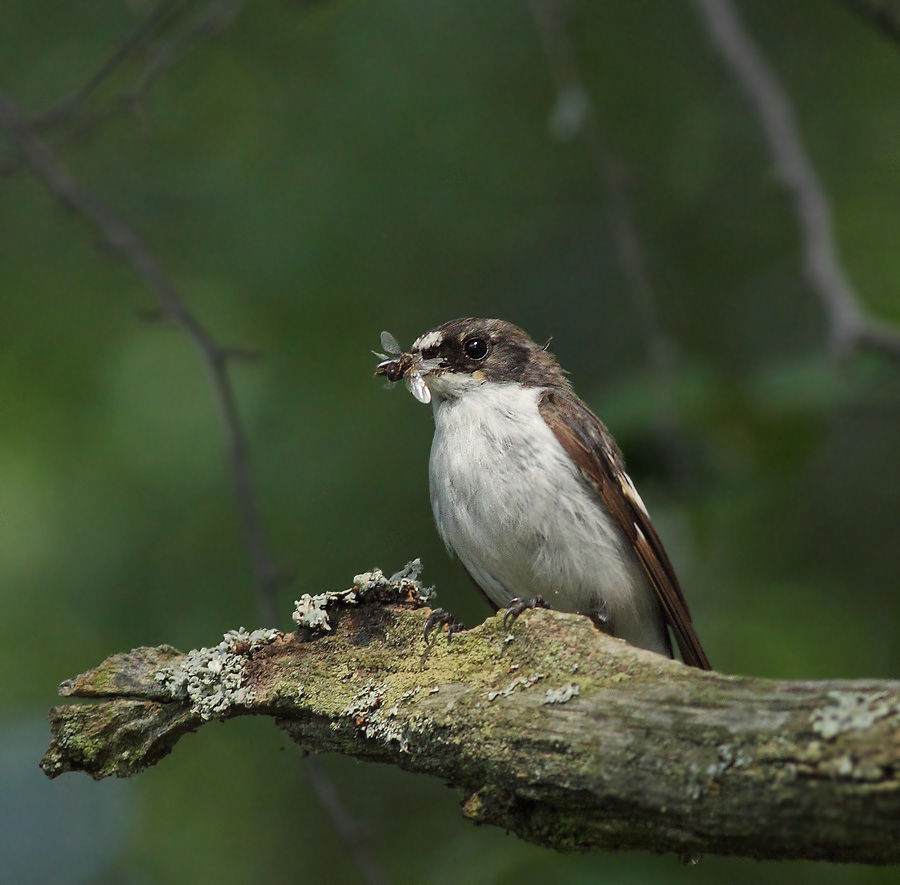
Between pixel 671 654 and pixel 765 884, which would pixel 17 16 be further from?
pixel 765 884

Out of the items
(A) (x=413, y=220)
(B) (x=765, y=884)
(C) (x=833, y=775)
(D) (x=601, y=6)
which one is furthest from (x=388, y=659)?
(D) (x=601, y=6)

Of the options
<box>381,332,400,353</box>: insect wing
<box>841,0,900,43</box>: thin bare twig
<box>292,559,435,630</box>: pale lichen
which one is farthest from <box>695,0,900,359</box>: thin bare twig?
<box>292,559,435,630</box>: pale lichen

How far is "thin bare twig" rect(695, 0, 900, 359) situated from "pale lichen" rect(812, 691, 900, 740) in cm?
223

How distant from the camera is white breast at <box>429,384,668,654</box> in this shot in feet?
13.9

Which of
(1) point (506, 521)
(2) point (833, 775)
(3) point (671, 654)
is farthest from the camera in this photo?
(3) point (671, 654)

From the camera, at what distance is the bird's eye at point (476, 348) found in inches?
191

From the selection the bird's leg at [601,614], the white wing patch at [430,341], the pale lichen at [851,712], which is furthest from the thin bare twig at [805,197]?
the pale lichen at [851,712]

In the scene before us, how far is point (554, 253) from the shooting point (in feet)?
29.2

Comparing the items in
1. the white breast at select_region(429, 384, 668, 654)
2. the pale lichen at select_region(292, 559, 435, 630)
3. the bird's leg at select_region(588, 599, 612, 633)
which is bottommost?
the bird's leg at select_region(588, 599, 612, 633)

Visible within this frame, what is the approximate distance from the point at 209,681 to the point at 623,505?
1.95m

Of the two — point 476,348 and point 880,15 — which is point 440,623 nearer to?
point 476,348

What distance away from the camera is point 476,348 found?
4887 millimetres

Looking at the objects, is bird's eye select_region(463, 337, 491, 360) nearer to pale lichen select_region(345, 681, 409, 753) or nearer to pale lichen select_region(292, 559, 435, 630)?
pale lichen select_region(292, 559, 435, 630)

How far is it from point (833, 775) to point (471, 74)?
24.2ft
